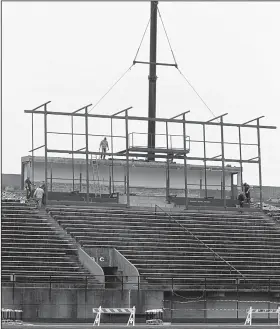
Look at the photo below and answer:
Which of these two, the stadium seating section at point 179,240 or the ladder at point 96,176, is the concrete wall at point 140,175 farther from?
the stadium seating section at point 179,240

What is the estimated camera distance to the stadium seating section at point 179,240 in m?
41.0

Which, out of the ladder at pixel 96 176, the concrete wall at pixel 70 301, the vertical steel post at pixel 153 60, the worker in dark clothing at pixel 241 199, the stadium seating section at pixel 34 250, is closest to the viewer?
the concrete wall at pixel 70 301

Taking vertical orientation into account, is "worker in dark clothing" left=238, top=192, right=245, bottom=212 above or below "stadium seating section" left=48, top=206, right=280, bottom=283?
above

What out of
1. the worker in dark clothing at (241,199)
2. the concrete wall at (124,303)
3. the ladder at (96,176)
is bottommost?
the concrete wall at (124,303)

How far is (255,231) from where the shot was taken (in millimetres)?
47125

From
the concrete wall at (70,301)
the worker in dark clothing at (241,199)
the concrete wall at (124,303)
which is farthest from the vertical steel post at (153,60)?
the concrete wall at (70,301)

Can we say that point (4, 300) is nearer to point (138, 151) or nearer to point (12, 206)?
point (12, 206)

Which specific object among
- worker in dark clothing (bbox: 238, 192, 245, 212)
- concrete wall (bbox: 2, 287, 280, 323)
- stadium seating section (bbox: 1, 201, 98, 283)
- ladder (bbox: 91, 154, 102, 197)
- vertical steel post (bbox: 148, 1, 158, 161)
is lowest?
concrete wall (bbox: 2, 287, 280, 323)

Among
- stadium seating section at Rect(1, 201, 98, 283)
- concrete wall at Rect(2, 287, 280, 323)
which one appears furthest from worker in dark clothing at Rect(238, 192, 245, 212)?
stadium seating section at Rect(1, 201, 98, 283)

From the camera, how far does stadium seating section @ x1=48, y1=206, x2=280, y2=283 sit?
41.0 m

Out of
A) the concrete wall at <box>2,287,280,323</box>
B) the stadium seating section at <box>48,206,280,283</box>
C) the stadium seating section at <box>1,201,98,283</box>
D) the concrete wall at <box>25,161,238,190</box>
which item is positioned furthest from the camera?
the concrete wall at <box>25,161,238,190</box>

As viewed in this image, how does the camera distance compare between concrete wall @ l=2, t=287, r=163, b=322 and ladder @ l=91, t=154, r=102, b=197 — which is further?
ladder @ l=91, t=154, r=102, b=197

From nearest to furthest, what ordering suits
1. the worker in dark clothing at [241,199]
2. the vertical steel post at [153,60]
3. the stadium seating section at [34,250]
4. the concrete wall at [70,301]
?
the concrete wall at [70,301] < the stadium seating section at [34,250] < the worker in dark clothing at [241,199] < the vertical steel post at [153,60]

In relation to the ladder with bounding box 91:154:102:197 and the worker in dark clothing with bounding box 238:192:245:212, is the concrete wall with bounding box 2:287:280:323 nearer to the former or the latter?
the worker in dark clothing with bounding box 238:192:245:212
